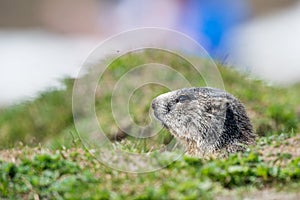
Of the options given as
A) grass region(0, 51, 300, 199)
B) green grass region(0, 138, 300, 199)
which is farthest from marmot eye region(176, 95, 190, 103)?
green grass region(0, 138, 300, 199)

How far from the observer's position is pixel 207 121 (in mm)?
8133

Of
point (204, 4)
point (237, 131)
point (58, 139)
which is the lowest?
point (58, 139)

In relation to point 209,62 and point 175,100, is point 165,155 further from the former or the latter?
point 209,62

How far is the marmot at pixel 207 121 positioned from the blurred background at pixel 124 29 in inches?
84.1

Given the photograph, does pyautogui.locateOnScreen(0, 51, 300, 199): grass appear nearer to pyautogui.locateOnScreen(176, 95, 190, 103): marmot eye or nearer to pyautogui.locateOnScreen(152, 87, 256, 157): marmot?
pyautogui.locateOnScreen(152, 87, 256, 157): marmot

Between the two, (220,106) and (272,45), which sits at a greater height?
(272,45)

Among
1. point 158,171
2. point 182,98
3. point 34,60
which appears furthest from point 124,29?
point 158,171

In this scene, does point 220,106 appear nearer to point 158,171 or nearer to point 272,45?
point 158,171

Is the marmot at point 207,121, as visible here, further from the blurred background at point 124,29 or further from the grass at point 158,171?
the blurred background at point 124,29

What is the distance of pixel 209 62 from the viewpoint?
1027 centimetres

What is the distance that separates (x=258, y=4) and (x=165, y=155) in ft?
21.5

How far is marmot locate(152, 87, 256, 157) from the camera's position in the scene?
8.09 m

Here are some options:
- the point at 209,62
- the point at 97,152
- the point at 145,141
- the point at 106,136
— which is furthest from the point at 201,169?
the point at 209,62

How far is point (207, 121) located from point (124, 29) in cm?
344
